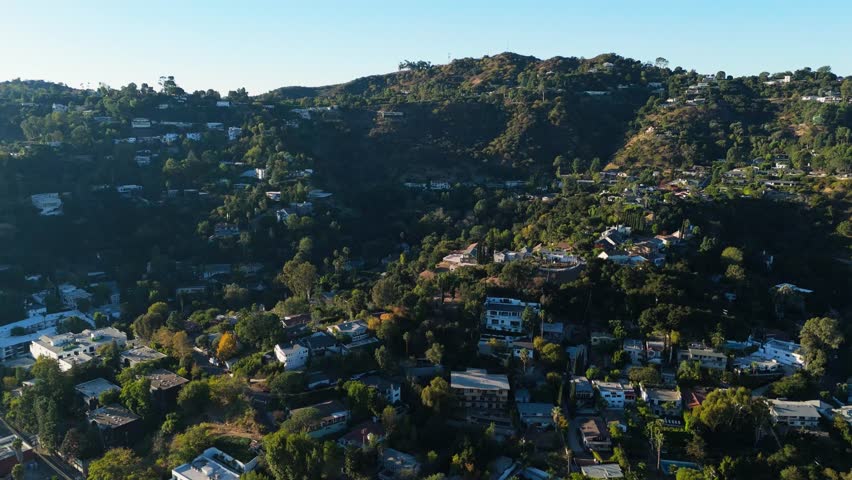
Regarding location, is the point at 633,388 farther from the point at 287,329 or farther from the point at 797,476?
the point at 287,329

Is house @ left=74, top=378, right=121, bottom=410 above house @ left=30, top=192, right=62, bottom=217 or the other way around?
the other way around

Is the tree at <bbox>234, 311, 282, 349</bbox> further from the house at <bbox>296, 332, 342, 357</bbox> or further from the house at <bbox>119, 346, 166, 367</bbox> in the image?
the house at <bbox>119, 346, 166, 367</bbox>

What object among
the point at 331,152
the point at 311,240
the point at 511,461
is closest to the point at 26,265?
the point at 311,240

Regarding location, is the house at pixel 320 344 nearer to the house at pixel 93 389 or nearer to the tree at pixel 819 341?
the house at pixel 93 389

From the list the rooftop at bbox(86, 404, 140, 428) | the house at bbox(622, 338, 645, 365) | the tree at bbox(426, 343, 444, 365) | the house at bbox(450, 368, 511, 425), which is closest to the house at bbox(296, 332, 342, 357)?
the tree at bbox(426, 343, 444, 365)

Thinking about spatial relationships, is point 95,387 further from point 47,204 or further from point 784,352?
point 784,352

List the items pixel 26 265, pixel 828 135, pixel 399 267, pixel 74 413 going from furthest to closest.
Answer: pixel 828 135 → pixel 26 265 → pixel 399 267 → pixel 74 413

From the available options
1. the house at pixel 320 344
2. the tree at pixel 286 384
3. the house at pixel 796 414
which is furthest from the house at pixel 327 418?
the house at pixel 796 414
